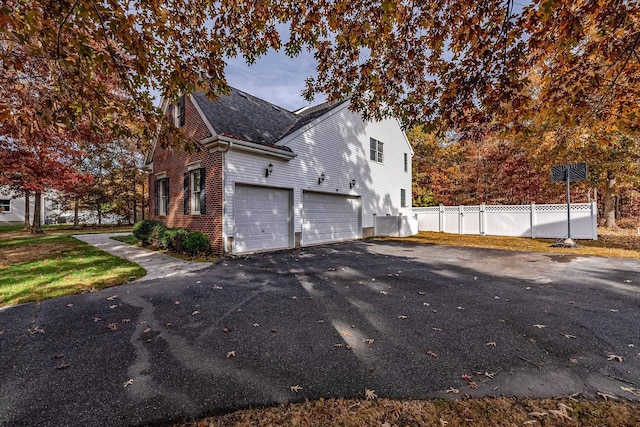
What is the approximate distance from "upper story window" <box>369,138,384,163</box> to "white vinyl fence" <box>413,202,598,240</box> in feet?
17.6

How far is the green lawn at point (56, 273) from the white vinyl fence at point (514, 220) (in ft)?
55.6

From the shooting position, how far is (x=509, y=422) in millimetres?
1967

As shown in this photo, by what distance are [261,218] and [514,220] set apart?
45.6 feet

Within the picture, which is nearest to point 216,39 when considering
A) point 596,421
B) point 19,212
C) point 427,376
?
point 427,376

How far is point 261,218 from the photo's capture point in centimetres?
1002

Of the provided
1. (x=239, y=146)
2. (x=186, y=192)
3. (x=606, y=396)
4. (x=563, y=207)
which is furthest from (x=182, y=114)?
(x=563, y=207)

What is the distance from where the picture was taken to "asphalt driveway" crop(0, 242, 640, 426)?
2.32 m

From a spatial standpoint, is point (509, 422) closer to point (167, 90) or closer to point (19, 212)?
point (167, 90)

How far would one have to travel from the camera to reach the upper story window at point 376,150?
15.5 m

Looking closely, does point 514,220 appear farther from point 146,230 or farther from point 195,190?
point 146,230

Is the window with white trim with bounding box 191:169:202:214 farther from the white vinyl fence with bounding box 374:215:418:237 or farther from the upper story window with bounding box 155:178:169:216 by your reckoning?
the white vinyl fence with bounding box 374:215:418:237

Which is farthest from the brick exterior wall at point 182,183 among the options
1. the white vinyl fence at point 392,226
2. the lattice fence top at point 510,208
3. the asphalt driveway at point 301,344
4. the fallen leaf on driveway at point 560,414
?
the lattice fence top at point 510,208

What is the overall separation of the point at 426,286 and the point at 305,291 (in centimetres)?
253

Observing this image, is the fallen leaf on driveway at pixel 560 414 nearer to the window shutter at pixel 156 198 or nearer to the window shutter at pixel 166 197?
the window shutter at pixel 166 197
